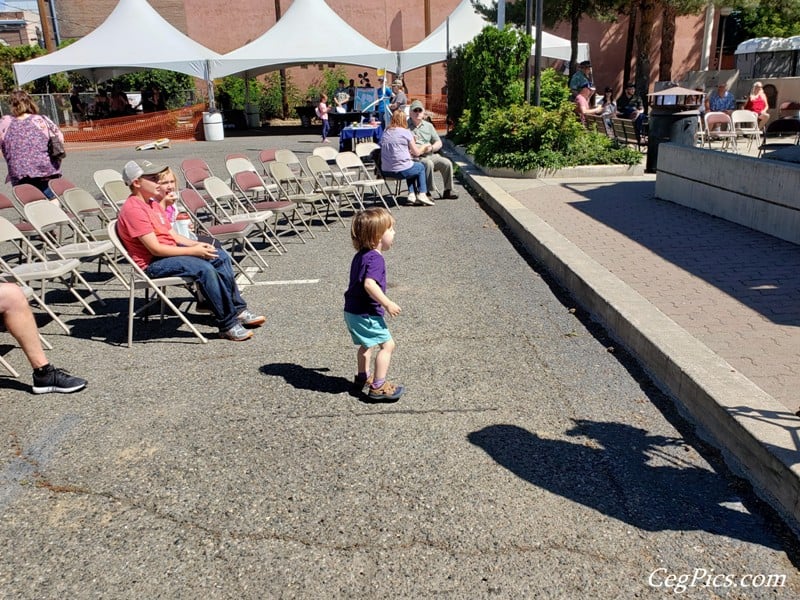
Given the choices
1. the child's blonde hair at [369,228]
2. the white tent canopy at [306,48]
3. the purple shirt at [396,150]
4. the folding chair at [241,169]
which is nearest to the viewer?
the child's blonde hair at [369,228]

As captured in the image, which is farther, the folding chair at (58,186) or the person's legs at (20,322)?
the folding chair at (58,186)

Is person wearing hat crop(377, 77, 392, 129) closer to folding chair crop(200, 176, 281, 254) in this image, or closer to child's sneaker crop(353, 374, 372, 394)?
folding chair crop(200, 176, 281, 254)

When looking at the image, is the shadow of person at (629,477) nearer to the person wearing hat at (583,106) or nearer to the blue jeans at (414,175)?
the blue jeans at (414,175)

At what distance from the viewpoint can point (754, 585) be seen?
2551 mm

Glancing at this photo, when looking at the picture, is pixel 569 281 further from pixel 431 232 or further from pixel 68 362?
pixel 68 362

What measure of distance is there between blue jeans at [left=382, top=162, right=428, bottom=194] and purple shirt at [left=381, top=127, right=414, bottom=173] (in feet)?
0.17

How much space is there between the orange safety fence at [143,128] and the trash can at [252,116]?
3159 millimetres

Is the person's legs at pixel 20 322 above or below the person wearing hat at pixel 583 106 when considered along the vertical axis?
below

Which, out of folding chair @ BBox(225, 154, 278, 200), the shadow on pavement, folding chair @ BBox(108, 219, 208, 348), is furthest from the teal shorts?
folding chair @ BBox(225, 154, 278, 200)

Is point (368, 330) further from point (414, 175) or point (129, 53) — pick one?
point (129, 53)

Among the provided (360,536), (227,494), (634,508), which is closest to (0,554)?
(227,494)

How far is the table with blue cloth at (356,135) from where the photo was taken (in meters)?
16.0

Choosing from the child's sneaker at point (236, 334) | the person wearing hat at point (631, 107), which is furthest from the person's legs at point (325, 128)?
the child's sneaker at point (236, 334)

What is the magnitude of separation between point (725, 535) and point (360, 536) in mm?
→ 1456
